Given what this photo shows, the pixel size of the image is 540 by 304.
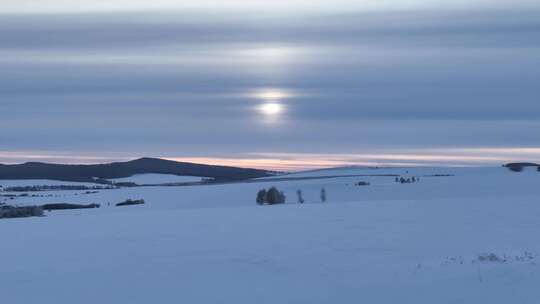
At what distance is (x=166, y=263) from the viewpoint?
2058 cm

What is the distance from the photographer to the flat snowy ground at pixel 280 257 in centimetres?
1720

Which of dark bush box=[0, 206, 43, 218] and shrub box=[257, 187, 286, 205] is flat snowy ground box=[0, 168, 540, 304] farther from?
shrub box=[257, 187, 286, 205]

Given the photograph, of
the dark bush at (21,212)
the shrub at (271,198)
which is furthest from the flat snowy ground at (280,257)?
the shrub at (271,198)

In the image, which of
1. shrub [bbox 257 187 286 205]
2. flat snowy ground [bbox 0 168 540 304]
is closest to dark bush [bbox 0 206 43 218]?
flat snowy ground [bbox 0 168 540 304]

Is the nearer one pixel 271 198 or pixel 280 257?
pixel 280 257

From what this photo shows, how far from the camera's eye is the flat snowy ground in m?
17.2

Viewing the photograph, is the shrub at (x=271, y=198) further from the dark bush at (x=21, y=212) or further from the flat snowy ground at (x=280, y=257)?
the flat snowy ground at (x=280, y=257)

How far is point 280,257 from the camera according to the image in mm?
21047

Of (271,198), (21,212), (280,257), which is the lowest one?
(280,257)

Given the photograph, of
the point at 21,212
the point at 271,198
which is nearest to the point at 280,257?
the point at 21,212

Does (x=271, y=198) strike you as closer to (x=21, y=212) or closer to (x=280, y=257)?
(x=21, y=212)

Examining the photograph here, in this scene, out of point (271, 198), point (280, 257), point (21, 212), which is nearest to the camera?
point (280, 257)

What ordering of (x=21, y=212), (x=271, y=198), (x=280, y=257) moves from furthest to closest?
1. (x=271, y=198)
2. (x=21, y=212)
3. (x=280, y=257)

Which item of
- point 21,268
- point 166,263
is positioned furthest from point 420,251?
point 21,268
